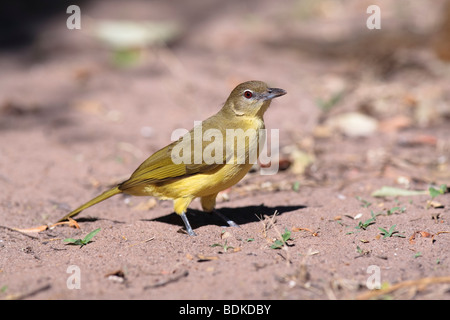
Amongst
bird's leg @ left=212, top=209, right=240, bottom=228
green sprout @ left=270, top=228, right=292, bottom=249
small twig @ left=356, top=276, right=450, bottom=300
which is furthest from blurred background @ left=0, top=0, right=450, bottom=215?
small twig @ left=356, top=276, right=450, bottom=300

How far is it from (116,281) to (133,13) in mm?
9614

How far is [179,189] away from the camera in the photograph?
14.6ft

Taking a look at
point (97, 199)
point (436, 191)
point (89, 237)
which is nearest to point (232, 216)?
point (97, 199)

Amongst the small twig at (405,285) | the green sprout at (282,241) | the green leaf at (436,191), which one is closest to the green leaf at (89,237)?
the green sprout at (282,241)

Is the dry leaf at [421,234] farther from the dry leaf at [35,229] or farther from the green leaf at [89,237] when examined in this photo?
the dry leaf at [35,229]

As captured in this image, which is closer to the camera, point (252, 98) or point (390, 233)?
point (390, 233)

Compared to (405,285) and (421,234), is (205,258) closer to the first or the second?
(405,285)

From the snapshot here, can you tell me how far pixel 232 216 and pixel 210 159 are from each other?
2.41ft

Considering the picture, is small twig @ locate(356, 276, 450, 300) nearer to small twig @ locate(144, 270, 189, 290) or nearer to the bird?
small twig @ locate(144, 270, 189, 290)

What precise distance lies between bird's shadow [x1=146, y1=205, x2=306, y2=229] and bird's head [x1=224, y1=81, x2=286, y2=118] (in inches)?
33.2

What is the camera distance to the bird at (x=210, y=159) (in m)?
4.32

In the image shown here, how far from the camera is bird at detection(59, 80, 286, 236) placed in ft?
14.2

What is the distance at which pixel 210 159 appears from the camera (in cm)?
432
